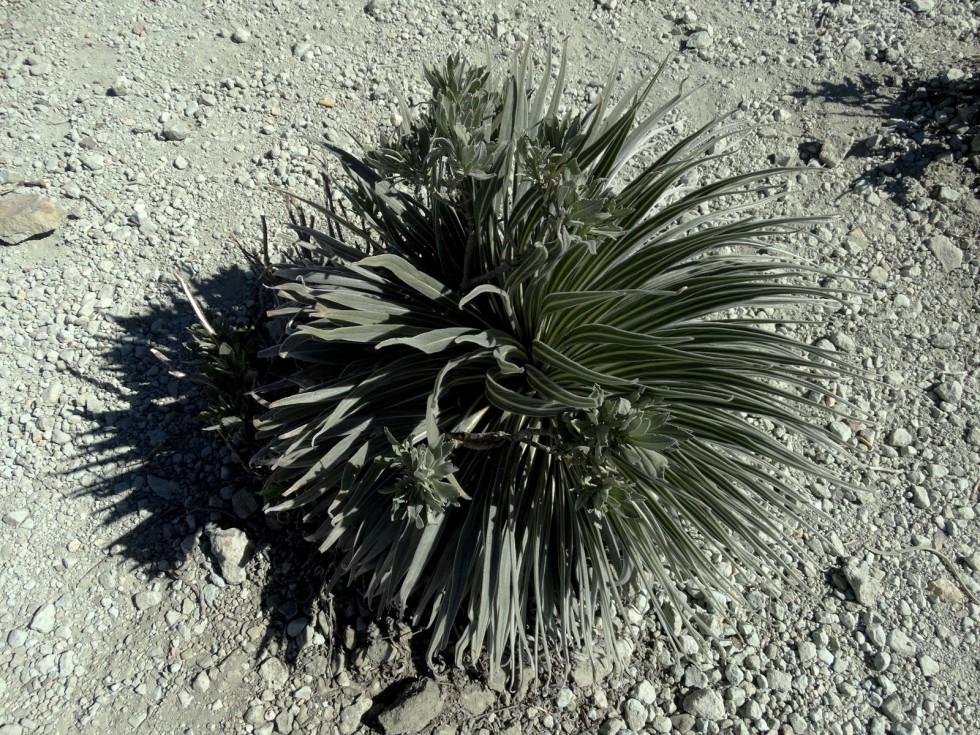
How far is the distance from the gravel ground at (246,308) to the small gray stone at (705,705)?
10 millimetres

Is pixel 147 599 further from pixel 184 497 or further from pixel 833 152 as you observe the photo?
pixel 833 152

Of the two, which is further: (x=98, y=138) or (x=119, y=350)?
(x=98, y=138)

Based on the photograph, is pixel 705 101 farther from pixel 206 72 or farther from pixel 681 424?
pixel 206 72

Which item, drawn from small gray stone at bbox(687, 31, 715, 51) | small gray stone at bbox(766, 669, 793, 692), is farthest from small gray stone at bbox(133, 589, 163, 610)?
small gray stone at bbox(687, 31, 715, 51)

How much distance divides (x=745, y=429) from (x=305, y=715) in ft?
6.12

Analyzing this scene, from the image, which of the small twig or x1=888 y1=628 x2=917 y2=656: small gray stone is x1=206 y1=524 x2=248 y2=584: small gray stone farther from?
x1=888 y1=628 x2=917 y2=656: small gray stone

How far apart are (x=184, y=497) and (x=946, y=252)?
12.2ft

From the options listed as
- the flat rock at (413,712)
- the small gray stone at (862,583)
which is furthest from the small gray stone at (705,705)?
the flat rock at (413,712)

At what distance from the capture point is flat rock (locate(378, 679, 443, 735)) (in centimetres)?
254

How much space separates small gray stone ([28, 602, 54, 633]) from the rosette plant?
1.04 metres

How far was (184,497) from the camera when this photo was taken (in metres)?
2.99

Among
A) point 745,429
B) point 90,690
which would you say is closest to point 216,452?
point 90,690

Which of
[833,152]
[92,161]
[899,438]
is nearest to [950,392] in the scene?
[899,438]

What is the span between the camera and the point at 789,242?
3607 mm
